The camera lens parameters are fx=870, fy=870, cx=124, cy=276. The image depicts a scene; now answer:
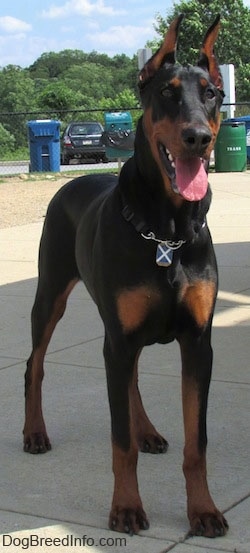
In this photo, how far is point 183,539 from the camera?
11.1 ft

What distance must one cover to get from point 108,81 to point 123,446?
73095mm

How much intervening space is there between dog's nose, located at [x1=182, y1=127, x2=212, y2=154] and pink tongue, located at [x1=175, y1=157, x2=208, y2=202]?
0.12 m

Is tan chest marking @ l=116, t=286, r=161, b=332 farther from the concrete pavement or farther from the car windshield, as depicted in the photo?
the car windshield

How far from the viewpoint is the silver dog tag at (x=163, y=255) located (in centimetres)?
346

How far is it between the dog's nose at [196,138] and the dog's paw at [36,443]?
77.3 inches

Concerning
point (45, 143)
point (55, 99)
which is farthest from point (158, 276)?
point (55, 99)

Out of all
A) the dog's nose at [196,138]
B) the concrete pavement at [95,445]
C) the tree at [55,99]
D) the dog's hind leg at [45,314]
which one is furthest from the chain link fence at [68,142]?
the dog's nose at [196,138]

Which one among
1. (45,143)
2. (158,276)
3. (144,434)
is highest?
(158,276)

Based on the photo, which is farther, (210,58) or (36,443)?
(36,443)

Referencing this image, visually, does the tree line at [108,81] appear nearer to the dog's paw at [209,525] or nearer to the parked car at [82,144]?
the parked car at [82,144]

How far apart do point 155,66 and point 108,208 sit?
0.63m

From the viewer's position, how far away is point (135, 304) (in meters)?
3.45

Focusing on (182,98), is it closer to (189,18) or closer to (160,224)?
(160,224)

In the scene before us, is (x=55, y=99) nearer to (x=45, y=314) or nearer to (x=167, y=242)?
(x=45, y=314)
